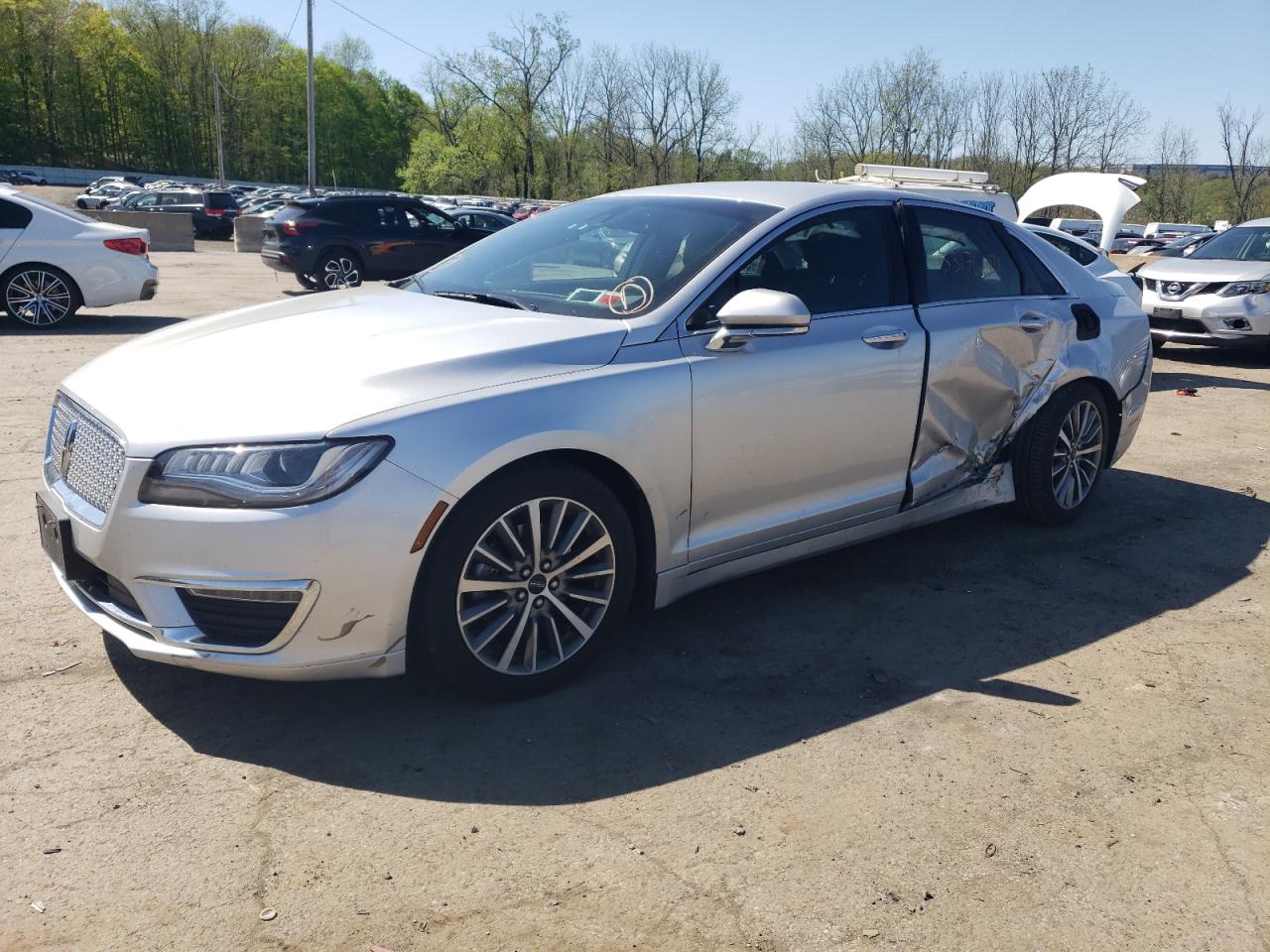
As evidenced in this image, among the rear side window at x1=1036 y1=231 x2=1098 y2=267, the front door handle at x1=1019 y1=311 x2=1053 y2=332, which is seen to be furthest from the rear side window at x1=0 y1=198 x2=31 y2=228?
the front door handle at x1=1019 y1=311 x2=1053 y2=332

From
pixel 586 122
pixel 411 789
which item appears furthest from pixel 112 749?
pixel 586 122

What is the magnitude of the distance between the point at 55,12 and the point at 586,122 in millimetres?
50615

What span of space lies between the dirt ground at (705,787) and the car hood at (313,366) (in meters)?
0.94

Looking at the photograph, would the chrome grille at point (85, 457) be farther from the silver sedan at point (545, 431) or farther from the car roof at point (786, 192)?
the car roof at point (786, 192)

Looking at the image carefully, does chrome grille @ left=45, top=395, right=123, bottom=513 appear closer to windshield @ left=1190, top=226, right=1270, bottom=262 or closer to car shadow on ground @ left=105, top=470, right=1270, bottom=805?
car shadow on ground @ left=105, top=470, right=1270, bottom=805

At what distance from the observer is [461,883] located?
8.57ft

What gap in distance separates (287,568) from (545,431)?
33.6 inches

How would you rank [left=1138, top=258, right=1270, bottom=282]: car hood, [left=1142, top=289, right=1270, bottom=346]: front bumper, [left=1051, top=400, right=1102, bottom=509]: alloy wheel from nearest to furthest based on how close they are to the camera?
[left=1051, top=400, right=1102, bottom=509]: alloy wheel
[left=1142, top=289, right=1270, bottom=346]: front bumper
[left=1138, top=258, right=1270, bottom=282]: car hood

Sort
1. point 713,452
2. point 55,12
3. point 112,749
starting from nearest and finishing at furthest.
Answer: point 112,749 → point 713,452 → point 55,12

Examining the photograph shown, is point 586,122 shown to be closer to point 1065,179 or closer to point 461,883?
point 1065,179

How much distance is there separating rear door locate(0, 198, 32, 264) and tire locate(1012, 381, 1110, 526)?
1089 centimetres

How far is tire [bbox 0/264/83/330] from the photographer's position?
1185 centimetres

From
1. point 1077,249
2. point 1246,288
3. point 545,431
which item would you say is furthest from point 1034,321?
point 1246,288

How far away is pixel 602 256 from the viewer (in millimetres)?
4230
